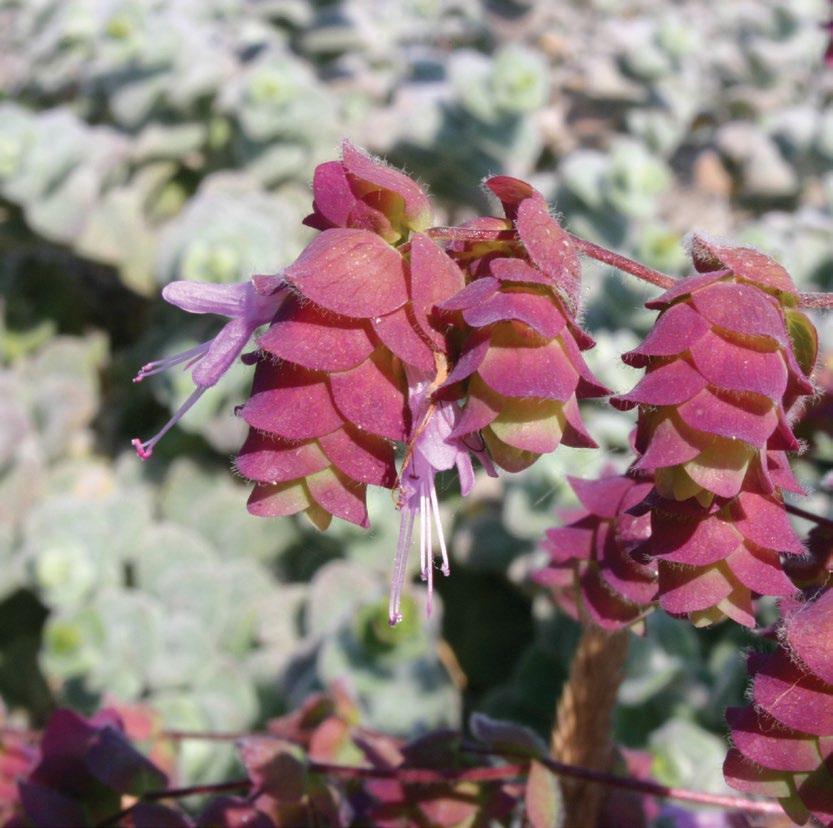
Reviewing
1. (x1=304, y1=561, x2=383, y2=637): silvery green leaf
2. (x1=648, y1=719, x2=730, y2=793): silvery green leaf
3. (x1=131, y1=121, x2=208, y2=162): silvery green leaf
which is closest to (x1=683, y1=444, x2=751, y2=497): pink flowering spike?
(x1=648, y1=719, x2=730, y2=793): silvery green leaf

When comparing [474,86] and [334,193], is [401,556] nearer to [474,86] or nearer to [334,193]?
[334,193]

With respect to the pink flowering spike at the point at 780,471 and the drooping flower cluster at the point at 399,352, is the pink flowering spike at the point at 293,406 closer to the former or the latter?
the drooping flower cluster at the point at 399,352

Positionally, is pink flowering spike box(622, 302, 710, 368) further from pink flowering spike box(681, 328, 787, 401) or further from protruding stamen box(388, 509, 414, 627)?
protruding stamen box(388, 509, 414, 627)

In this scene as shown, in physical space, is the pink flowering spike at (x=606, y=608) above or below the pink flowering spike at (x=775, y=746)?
below

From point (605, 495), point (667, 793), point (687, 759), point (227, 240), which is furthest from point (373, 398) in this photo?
point (227, 240)

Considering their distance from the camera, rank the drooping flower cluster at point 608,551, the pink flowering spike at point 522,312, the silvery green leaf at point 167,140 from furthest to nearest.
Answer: the silvery green leaf at point 167,140 < the drooping flower cluster at point 608,551 < the pink flowering spike at point 522,312

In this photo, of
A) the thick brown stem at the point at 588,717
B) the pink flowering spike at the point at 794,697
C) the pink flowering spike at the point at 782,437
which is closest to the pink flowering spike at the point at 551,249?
the pink flowering spike at the point at 782,437
